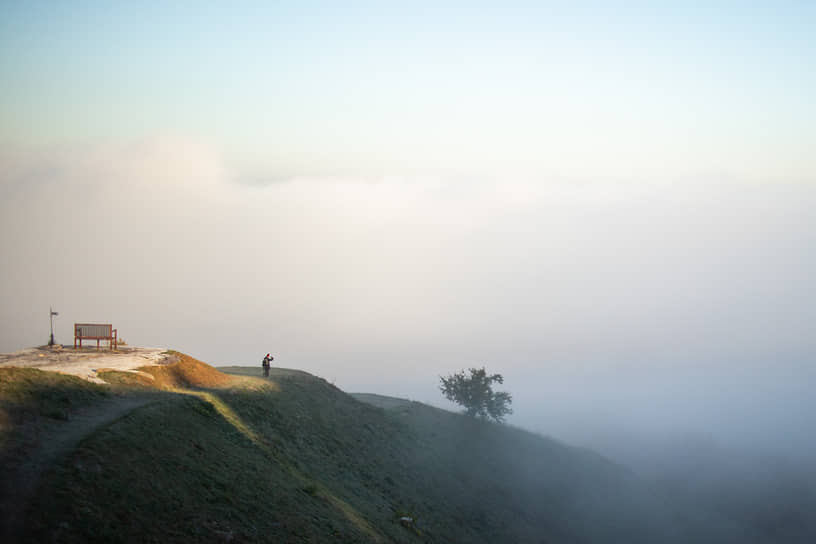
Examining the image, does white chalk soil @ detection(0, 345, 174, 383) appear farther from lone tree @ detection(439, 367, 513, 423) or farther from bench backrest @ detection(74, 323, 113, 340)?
lone tree @ detection(439, 367, 513, 423)

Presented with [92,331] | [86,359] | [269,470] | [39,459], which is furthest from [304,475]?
[92,331]

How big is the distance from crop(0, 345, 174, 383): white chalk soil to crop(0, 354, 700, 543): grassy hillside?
60.4 inches

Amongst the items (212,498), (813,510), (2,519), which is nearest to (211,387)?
(212,498)

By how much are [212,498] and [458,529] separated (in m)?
26.5

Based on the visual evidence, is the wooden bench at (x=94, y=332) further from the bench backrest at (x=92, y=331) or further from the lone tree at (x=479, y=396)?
the lone tree at (x=479, y=396)

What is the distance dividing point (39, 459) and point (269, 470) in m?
12.6

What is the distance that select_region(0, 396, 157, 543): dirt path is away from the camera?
16.3 metres

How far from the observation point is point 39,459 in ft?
65.2

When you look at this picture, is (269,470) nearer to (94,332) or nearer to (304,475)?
(304,475)

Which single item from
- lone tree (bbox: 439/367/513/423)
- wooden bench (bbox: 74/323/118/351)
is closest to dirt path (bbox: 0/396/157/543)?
wooden bench (bbox: 74/323/118/351)

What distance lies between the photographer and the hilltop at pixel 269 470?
19.7m

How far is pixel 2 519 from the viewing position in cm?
1614

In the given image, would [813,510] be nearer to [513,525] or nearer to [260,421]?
[513,525]

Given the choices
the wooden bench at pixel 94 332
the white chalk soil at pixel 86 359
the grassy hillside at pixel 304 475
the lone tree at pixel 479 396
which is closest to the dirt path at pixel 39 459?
the grassy hillside at pixel 304 475
